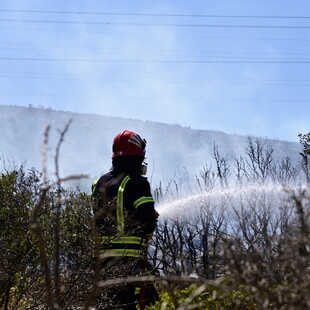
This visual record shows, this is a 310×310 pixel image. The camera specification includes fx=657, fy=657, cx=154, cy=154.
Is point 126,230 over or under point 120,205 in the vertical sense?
under

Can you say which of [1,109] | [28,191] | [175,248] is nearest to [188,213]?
[175,248]

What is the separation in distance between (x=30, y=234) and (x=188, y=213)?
879 centimetres

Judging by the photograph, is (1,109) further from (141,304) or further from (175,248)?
(141,304)

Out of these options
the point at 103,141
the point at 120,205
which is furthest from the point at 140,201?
the point at 103,141

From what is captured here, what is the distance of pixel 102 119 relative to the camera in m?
74.9

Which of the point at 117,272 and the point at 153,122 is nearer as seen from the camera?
the point at 117,272

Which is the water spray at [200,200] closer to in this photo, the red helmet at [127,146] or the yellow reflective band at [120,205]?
the red helmet at [127,146]

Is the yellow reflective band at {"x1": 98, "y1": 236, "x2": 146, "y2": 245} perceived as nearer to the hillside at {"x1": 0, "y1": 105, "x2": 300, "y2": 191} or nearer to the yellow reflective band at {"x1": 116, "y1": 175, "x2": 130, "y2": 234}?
the yellow reflective band at {"x1": 116, "y1": 175, "x2": 130, "y2": 234}

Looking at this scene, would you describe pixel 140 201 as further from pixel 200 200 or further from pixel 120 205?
pixel 200 200

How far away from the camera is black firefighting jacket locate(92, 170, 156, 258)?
5332 millimetres

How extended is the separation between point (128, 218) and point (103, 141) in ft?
219

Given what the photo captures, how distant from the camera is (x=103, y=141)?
235 ft

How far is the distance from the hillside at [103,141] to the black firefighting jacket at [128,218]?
58293mm

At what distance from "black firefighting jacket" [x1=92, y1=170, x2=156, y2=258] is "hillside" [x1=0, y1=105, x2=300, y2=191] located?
58293 mm
